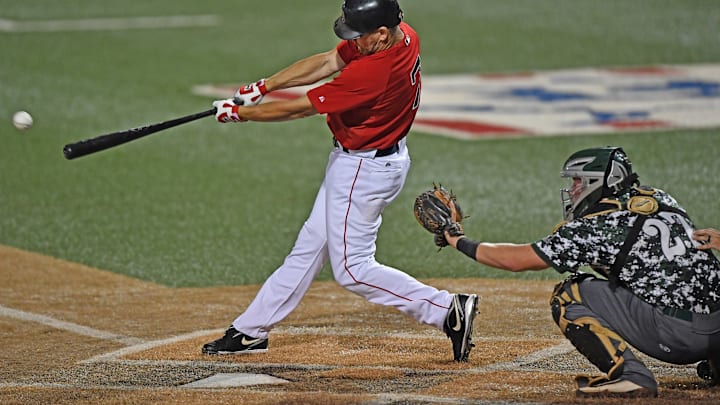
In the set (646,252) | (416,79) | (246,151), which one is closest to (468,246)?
(646,252)

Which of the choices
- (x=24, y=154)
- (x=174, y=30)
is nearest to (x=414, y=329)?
(x=24, y=154)

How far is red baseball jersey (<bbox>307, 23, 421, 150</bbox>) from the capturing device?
18.7ft

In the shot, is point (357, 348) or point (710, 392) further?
point (357, 348)

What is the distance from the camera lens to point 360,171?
19.5 feet

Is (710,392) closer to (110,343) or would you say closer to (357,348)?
(357,348)

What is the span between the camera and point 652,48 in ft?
57.8

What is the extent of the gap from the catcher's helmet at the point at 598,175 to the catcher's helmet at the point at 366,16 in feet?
3.98

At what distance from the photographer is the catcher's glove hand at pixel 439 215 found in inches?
216

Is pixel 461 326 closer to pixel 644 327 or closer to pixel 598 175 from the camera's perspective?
pixel 644 327

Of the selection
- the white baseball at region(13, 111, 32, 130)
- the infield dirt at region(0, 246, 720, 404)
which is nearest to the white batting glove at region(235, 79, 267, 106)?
the infield dirt at region(0, 246, 720, 404)

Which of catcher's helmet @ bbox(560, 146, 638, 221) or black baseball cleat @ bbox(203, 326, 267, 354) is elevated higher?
catcher's helmet @ bbox(560, 146, 638, 221)

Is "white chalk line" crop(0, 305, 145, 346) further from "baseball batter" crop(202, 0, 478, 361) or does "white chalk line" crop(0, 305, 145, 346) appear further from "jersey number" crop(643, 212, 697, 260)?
"jersey number" crop(643, 212, 697, 260)

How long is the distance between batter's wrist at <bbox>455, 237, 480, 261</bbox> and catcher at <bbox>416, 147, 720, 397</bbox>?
0.34 ft

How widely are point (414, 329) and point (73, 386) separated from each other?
6.85ft
